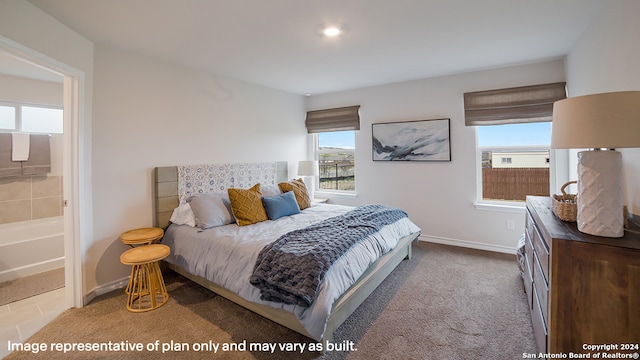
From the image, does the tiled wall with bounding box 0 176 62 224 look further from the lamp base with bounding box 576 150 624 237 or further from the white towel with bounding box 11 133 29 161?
the lamp base with bounding box 576 150 624 237

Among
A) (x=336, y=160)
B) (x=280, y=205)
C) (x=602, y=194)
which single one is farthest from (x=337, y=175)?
(x=602, y=194)

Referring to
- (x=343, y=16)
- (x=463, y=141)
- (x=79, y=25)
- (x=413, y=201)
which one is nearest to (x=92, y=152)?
(x=79, y=25)

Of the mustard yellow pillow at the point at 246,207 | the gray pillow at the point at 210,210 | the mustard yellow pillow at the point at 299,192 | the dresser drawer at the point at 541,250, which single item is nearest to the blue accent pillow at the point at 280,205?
the mustard yellow pillow at the point at 246,207

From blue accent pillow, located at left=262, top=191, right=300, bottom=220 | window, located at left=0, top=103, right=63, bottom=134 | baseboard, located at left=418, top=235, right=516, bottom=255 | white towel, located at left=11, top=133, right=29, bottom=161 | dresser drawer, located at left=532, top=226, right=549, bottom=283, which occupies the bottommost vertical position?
baseboard, located at left=418, top=235, right=516, bottom=255

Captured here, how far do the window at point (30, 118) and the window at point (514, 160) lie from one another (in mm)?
5869

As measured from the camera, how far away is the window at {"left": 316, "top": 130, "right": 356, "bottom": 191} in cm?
497

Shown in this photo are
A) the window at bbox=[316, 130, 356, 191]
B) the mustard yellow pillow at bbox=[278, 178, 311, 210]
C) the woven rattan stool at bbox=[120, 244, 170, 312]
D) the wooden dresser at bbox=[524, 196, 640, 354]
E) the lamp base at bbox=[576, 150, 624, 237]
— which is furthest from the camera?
the window at bbox=[316, 130, 356, 191]

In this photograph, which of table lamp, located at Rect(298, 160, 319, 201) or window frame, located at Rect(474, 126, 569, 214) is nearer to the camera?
window frame, located at Rect(474, 126, 569, 214)

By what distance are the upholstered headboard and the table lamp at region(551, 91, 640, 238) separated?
336 cm

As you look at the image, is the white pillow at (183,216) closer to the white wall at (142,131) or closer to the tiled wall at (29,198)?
the white wall at (142,131)

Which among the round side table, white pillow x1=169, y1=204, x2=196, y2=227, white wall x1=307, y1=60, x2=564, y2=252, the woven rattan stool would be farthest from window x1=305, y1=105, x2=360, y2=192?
the woven rattan stool

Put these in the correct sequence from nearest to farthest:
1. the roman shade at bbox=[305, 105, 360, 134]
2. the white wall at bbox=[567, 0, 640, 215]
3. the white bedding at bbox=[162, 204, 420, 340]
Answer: the white wall at bbox=[567, 0, 640, 215] → the white bedding at bbox=[162, 204, 420, 340] → the roman shade at bbox=[305, 105, 360, 134]

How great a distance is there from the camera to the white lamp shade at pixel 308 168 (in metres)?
4.70

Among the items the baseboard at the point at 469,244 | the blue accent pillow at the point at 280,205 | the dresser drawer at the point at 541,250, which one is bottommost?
the baseboard at the point at 469,244
